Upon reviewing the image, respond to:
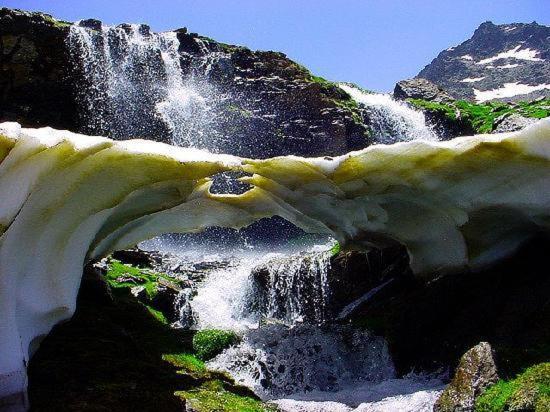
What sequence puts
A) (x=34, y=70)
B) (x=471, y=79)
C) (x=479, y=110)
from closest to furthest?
1. (x=34, y=70)
2. (x=479, y=110)
3. (x=471, y=79)

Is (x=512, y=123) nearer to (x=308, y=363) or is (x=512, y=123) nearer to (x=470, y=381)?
(x=308, y=363)

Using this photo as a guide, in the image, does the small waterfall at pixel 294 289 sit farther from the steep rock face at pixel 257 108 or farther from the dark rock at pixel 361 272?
the steep rock face at pixel 257 108

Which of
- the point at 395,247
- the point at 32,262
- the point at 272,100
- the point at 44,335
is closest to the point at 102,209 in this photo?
the point at 32,262

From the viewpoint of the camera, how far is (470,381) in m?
6.70

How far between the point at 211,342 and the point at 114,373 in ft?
13.6

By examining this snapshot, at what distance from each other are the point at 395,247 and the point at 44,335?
8916 mm

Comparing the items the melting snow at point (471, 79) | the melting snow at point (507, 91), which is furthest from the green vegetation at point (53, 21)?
the melting snow at point (471, 79)

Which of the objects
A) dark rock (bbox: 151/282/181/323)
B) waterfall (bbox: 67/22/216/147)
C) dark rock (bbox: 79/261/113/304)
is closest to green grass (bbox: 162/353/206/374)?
dark rock (bbox: 79/261/113/304)

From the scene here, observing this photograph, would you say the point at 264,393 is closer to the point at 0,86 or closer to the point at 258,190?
the point at 258,190

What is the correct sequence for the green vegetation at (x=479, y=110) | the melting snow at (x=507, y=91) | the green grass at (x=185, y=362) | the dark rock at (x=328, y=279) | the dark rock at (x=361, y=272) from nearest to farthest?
1. the green grass at (x=185, y=362)
2. the dark rock at (x=361, y=272)
3. the dark rock at (x=328, y=279)
4. the green vegetation at (x=479, y=110)
5. the melting snow at (x=507, y=91)

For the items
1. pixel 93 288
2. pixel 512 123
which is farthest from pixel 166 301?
pixel 512 123

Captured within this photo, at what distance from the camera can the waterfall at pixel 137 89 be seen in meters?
31.8

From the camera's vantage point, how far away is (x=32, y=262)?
6.64m

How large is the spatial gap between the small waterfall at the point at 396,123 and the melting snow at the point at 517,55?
5417 inches
